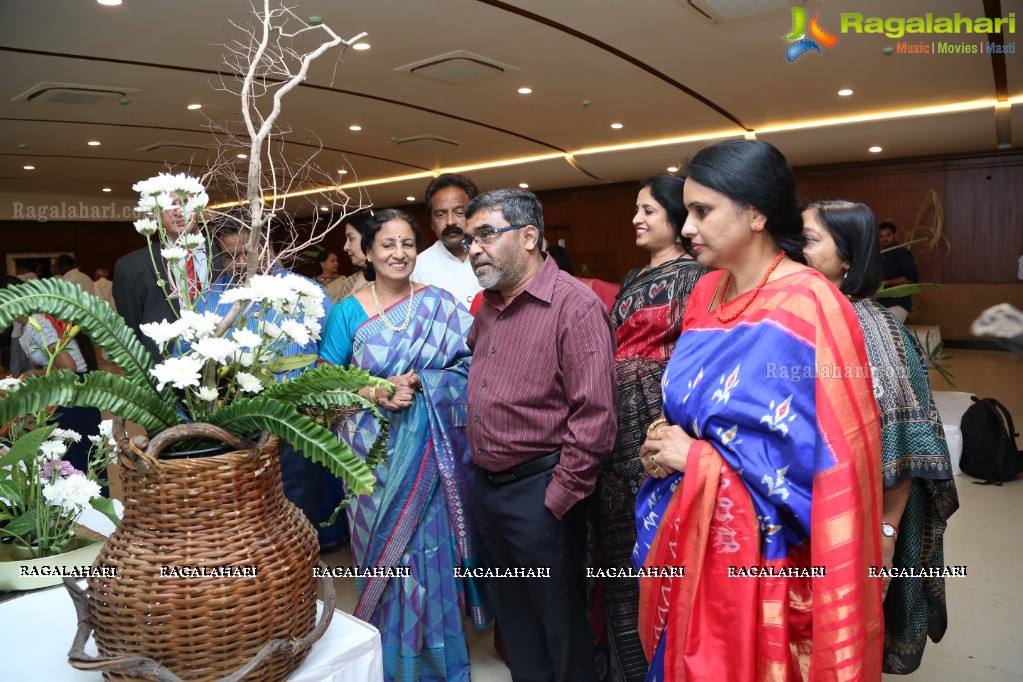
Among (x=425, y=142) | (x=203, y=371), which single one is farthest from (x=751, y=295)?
(x=425, y=142)

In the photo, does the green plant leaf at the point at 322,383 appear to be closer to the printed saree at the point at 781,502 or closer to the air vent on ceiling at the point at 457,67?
the printed saree at the point at 781,502

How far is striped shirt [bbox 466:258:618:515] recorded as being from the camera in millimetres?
1832

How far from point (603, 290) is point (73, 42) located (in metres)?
5.08

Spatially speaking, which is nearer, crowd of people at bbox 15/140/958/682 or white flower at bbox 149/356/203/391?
white flower at bbox 149/356/203/391

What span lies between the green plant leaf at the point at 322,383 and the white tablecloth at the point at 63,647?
0.41 metres

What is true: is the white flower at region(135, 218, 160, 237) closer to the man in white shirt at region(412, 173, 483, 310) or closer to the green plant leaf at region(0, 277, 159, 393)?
the green plant leaf at region(0, 277, 159, 393)

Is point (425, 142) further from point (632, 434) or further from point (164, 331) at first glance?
point (164, 331)


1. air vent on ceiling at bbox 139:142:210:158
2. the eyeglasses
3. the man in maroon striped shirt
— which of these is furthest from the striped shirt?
air vent on ceiling at bbox 139:142:210:158

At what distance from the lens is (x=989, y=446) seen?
4.30 meters

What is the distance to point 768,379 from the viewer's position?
4.32 ft

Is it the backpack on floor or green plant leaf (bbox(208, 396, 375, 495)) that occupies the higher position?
green plant leaf (bbox(208, 396, 375, 495))

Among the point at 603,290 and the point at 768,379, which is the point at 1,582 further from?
the point at 603,290

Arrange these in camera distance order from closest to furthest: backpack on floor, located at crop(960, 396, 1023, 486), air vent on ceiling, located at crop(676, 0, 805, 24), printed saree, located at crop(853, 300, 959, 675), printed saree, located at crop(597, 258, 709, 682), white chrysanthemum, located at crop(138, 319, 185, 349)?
white chrysanthemum, located at crop(138, 319, 185, 349), printed saree, located at crop(853, 300, 959, 675), printed saree, located at crop(597, 258, 709, 682), backpack on floor, located at crop(960, 396, 1023, 486), air vent on ceiling, located at crop(676, 0, 805, 24)

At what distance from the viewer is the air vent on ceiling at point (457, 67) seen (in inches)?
247
